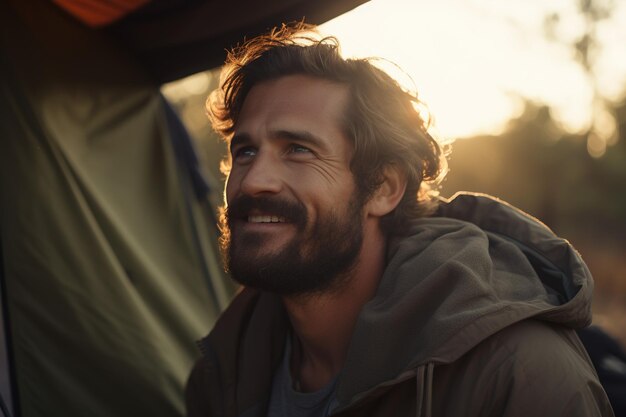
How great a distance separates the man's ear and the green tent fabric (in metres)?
1.22

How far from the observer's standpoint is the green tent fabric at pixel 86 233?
253 centimetres

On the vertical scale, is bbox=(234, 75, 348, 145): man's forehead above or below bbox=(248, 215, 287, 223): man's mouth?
above

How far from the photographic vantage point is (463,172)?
19.7 m

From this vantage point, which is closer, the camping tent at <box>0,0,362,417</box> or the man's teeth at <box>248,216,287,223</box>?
the man's teeth at <box>248,216,287,223</box>

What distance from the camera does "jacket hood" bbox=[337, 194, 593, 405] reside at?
1.68 m

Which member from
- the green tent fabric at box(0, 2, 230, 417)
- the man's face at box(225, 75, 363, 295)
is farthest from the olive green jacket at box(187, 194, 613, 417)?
the green tent fabric at box(0, 2, 230, 417)

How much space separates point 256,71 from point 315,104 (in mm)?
363

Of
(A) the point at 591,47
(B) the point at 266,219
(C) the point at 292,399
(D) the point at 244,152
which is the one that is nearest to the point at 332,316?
(C) the point at 292,399

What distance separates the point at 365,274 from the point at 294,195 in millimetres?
399

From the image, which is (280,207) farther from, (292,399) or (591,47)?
(591,47)

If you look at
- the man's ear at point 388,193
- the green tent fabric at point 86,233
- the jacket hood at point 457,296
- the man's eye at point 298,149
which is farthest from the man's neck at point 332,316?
the green tent fabric at point 86,233

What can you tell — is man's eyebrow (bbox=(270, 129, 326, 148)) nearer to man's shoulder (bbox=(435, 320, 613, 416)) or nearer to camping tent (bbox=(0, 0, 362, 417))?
camping tent (bbox=(0, 0, 362, 417))

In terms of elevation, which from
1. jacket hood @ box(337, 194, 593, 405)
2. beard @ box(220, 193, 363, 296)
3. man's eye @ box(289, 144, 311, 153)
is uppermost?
man's eye @ box(289, 144, 311, 153)

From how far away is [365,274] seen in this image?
7.51 feet
